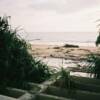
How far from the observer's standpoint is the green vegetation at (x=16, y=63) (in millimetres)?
5457

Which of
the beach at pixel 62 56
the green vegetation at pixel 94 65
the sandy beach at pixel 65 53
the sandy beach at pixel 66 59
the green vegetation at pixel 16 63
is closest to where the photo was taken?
the green vegetation at pixel 16 63

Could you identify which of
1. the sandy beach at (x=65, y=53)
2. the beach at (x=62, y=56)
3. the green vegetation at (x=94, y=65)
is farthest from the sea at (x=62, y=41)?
the sandy beach at (x=65, y=53)

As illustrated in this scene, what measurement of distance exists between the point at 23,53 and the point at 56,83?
4.18 ft

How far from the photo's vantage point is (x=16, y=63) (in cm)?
572

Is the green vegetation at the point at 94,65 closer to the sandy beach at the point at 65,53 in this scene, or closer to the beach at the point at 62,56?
the beach at the point at 62,56

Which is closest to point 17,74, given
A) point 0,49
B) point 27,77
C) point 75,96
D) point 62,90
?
point 27,77

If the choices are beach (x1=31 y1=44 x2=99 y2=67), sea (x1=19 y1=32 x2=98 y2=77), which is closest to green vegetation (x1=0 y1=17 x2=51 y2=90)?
sea (x1=19 y1=32 x2=98 y2=77)

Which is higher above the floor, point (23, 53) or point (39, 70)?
point (23, 53)

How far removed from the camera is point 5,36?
577cm

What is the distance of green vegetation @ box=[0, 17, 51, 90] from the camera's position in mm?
5457

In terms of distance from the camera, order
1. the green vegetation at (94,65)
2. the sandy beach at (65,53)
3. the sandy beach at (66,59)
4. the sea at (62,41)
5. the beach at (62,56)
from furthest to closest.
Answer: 1. the sandy beach at (65,53)
2. the beach at (62,56)
3. the sandy beach at (66,59)
4. the sea at (62,41)
5. the green vegetation at (94,65)

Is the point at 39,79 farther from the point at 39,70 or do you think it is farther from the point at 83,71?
the point at 83,71

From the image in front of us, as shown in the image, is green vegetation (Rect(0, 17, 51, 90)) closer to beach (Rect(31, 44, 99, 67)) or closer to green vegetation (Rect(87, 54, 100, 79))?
beach (Rect(31, 44, 99, 67))

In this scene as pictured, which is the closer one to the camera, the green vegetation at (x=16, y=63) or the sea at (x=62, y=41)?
the green vegetation at (x=16, y=63)
